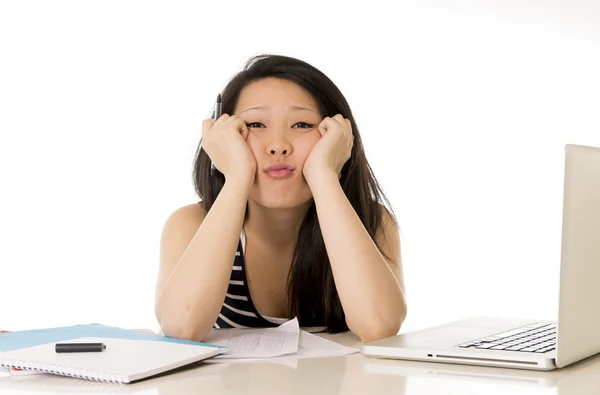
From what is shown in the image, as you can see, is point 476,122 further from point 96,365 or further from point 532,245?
point 96,365

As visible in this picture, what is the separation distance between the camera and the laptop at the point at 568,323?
0.97 m

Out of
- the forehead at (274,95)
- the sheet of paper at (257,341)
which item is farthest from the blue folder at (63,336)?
the forehead at (274,95)

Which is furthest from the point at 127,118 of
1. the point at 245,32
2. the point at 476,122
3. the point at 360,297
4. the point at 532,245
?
the point at 360,297

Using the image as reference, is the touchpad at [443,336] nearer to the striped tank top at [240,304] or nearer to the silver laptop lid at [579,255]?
the silver laptop lid at [579,255]

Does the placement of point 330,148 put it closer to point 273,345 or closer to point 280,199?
point 280,199

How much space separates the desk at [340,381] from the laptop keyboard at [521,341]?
0.06 meters

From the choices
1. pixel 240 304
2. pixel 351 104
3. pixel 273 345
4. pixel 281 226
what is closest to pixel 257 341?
pixel 273 345

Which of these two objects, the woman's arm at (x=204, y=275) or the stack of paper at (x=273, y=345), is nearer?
the stack of paper at (x=273, y=345)

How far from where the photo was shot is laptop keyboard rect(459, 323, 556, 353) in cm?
Result: 114

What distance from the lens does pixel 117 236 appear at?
394cm

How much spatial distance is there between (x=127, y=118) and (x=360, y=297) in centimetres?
271

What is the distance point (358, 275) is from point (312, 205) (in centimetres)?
47

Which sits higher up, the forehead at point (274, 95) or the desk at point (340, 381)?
the forehead at point (274, 95)

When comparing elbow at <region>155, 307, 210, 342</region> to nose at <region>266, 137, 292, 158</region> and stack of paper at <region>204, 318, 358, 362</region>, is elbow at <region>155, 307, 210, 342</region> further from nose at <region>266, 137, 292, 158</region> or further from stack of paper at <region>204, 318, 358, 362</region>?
nose at <region>266, 137, 292, 158</region>
